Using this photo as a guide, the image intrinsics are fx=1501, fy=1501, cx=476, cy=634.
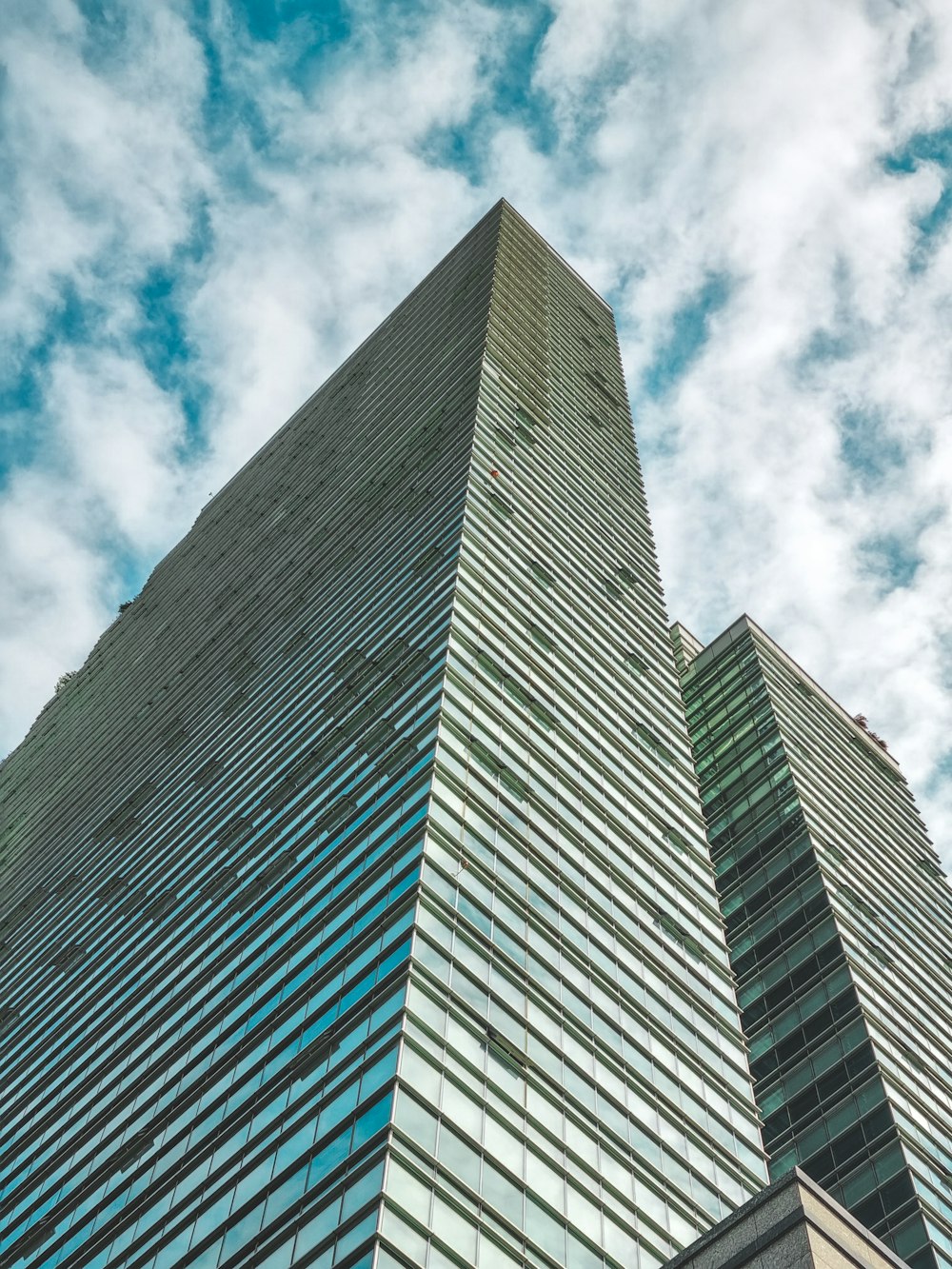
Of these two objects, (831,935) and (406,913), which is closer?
(406,913)

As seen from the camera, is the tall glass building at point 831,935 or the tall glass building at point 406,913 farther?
the tall glass building at point 831,935

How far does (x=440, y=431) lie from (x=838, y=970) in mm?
33879

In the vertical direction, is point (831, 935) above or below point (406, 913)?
above

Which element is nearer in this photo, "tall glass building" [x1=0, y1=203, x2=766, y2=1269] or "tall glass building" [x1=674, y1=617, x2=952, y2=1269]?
"tall glass building" [x1=0, y1=203, x2=766, y2=1269]

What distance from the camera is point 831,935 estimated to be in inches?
2505

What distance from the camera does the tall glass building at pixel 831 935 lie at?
53094 mm

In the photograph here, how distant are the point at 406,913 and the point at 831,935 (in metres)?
29.6

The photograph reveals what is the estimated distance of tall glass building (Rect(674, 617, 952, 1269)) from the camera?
53.1 metres

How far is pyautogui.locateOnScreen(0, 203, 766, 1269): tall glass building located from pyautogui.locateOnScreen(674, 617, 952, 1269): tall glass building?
26.1ft

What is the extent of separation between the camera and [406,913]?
39906mm

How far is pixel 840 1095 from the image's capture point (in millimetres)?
56031

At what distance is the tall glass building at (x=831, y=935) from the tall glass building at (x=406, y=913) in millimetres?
7955

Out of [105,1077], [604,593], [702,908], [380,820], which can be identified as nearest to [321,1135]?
[380,820]

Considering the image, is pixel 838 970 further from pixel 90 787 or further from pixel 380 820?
pixel 90 787
